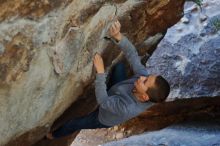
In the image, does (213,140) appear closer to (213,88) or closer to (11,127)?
(213,88)

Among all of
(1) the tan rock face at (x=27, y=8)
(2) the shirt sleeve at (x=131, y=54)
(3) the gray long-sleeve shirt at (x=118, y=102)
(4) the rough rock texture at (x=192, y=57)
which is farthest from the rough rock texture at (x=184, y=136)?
(1) the tan rock face at (x=27, y=8)

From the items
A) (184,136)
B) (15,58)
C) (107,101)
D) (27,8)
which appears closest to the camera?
(27,8)

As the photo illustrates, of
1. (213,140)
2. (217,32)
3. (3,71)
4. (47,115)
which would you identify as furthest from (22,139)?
(217,32)

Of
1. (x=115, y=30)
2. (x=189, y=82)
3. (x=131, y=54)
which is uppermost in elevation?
(x=115, y=30)

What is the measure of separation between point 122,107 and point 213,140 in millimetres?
3422

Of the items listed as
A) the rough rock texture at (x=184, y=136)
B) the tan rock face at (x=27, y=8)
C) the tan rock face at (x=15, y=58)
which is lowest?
the rough rock texture at (x=184, y=136)

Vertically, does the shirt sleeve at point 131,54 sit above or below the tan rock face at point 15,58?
below

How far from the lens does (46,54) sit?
3.14 meters

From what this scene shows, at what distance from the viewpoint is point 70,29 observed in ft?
10.7

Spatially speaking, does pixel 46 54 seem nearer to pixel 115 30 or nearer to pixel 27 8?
pixel 27 8

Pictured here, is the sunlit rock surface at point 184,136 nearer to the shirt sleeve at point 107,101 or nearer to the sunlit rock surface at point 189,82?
the sunlit rock surface at point 189,82

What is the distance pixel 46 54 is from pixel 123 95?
70cm

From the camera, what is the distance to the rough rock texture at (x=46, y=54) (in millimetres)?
2830

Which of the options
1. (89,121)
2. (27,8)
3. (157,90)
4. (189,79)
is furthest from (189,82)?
(27,8)
